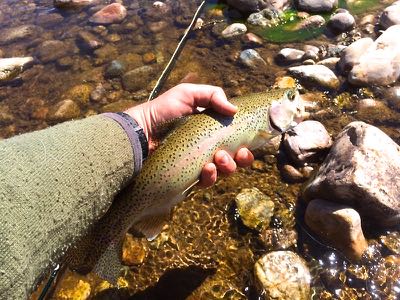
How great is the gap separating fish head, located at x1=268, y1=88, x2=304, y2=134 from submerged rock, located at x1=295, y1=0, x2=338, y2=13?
4.55 metres

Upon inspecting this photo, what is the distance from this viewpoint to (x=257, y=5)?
8070 mm

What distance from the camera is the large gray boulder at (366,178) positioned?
13.0 feet

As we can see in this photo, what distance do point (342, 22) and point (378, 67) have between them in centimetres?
173

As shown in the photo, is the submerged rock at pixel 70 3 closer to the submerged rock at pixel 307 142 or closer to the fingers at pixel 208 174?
the submerged rock at pixel 307 142

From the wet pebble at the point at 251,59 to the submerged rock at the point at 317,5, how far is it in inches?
73.3

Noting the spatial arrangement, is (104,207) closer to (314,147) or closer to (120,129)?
(120,129)

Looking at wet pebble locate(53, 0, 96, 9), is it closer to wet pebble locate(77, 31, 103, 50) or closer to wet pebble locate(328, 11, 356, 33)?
wet pebble locate(77, 31, 103, 50)

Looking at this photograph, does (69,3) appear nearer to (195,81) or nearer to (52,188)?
(195,81)

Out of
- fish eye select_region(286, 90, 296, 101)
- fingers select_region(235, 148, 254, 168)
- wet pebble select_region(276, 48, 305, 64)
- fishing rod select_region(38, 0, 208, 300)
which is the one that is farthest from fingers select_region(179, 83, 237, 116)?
wet pebble select_region(276, 48, 305, 64)

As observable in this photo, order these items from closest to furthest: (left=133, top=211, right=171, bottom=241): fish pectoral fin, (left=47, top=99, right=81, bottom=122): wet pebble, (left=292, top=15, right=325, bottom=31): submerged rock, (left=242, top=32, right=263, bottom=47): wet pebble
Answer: (left=133, top=211, right=171, bottom=241): fish pectoral fin → (left=47, top=99, right=81, bottom=122): wet pebble → (left=242, top=32, right=263, bottom=47): wet pebble → (left=292, top=15, right=325, bottom=31): submerged rock

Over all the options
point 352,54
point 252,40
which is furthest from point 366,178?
point 252,40

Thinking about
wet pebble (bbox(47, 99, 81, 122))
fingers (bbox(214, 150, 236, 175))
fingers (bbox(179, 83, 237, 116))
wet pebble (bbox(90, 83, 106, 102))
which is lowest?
wet pebble (bbox(47, 99, 81, 122))

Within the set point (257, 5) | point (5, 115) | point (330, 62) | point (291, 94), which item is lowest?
point (5, 115)

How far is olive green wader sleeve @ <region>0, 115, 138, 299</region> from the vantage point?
2.07m
